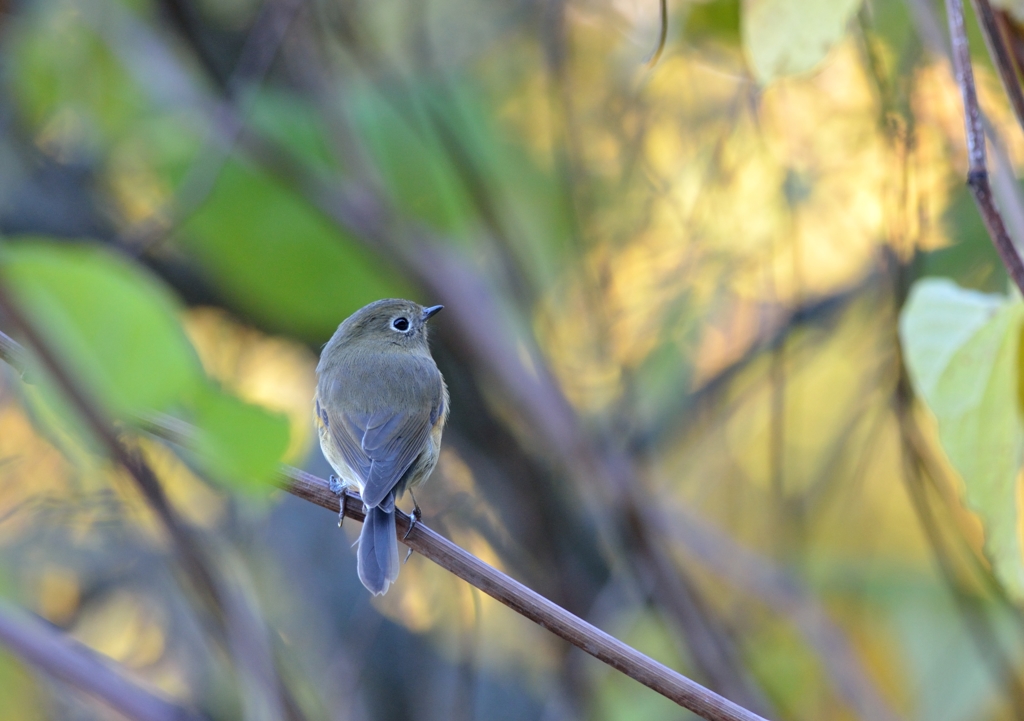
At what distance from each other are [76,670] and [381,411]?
3.72 ft

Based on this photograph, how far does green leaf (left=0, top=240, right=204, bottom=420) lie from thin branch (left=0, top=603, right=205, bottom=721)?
1.81ft

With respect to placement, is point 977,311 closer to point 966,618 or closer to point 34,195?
point 966,618

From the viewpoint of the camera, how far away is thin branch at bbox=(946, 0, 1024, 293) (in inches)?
47.9

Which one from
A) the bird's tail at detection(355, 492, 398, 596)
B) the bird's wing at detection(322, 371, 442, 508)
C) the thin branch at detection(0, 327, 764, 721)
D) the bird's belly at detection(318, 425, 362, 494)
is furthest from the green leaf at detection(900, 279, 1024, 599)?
the bird's belly at detection(318, 425, 362, 494)

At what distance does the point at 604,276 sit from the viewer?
10.9 ft

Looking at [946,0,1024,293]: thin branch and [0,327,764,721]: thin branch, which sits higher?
[946,0,1024,293]: thin branch

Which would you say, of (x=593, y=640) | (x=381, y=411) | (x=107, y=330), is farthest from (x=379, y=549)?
(x=107, y=330)

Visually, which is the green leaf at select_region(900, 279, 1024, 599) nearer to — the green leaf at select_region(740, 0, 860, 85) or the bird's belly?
the green leaf at select_region(740, 0, 860, 85)

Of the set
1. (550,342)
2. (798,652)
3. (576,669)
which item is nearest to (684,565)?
(798,652)

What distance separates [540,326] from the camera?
360 cm

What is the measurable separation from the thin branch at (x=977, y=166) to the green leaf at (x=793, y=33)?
23cm

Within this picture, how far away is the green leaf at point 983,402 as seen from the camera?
5.24ft

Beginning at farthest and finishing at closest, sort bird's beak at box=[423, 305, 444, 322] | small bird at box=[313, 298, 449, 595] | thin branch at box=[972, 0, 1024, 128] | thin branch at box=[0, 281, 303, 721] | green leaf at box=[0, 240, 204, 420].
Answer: bird's beak at box=[423, 305, 444, 322] < small bird at box=[313, 298, 449, 595] < thin branch at box=[972, 0, 1024, 128] < green leaf at box=[0, 240, 204, 420] < thin branch at box=[0, 281, 303, 721]

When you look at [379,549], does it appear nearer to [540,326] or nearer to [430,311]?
[430,311]
